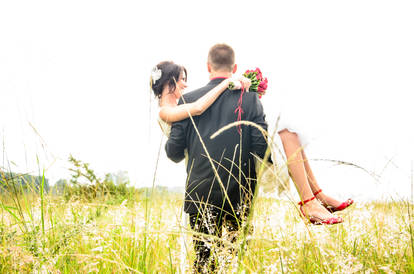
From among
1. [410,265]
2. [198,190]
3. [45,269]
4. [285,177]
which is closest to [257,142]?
[285,177]

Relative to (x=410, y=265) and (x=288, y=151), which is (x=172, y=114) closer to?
(x=288, y=151)

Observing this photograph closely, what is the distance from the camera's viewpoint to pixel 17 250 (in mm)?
1679

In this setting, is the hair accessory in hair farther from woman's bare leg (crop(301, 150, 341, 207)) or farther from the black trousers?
woman's bare leg (crop(301, 150, 341, 207))

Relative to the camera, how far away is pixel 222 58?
3316 mm

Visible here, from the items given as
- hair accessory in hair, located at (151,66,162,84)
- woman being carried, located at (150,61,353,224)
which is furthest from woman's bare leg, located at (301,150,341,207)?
hair accessory in hair, located at (151,66,162,84)

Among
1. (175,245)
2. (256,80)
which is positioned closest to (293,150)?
(256,80)

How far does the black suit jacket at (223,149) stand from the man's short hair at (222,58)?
381 millimetres

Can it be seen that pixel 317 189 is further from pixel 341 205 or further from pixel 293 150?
pixel 293 150

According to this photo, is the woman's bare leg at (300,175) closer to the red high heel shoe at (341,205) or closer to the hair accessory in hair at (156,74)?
the red high heel shoe at (341,205)

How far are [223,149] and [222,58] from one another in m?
0.93

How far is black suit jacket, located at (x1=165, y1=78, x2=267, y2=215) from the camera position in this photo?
2871mm

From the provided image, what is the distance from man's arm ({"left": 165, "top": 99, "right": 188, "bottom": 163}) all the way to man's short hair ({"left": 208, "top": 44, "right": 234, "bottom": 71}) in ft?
2.10

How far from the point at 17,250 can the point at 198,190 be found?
152cm

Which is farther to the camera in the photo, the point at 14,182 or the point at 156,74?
the point at 156,74
